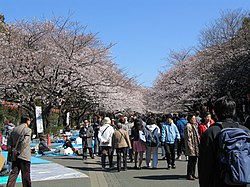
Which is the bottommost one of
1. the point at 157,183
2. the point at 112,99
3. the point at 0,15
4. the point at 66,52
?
the point at 157,183

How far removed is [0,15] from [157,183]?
36045 mm

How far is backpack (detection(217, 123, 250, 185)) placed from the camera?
2.88 meters

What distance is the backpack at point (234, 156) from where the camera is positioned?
2885 mm

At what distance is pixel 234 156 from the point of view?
9.52 ft

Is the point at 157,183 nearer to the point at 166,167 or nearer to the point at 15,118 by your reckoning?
the point at 166,167

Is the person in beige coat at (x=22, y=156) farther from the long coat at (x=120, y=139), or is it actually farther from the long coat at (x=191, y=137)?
the long coat at (x=120, y=139)

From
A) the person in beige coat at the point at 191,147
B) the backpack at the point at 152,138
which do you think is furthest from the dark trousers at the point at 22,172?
the backpack at the point at 152,138

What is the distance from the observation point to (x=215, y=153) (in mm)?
3062

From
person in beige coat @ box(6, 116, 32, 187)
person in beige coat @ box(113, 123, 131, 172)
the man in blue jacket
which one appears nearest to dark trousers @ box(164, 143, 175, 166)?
the man in blue jacket

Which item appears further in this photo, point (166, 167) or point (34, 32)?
point (34, 32)

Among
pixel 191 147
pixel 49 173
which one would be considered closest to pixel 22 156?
pixel 49 173

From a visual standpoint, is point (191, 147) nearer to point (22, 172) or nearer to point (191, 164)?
point (191, 164)

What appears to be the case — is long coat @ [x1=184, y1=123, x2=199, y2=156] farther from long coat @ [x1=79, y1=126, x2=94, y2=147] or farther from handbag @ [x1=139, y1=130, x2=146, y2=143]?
long coat @ [x1=79, y1=126, x2=94, y2=147]

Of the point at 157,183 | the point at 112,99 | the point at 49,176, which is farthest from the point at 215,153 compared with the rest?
the point at 112,99
